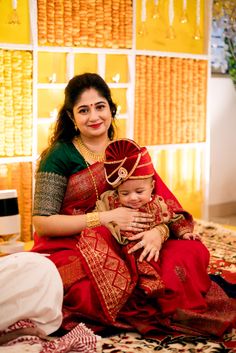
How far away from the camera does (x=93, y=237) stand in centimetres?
274

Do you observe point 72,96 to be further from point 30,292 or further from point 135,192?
point 30,292

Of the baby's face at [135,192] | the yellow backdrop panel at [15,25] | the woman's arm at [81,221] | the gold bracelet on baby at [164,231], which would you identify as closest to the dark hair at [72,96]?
the woman's arm at [81,221]

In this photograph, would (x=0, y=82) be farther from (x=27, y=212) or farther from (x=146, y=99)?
(x=146, y=99)

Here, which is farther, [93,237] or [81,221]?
[81,221]

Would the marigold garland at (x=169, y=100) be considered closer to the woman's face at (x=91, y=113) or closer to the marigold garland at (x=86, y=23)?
the marigold garland at (x=86, y=23)

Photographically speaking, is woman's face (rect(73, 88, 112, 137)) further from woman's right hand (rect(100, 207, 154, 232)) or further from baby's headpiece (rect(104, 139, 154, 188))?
woman's right hand (rect(100, 207, 154, 232))

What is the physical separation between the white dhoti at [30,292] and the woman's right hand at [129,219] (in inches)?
14.2

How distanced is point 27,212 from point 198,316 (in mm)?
2086

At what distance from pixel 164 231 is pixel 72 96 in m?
0.77

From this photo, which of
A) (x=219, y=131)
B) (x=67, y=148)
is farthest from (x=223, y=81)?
(x=67, y=148)

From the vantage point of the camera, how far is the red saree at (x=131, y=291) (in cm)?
262

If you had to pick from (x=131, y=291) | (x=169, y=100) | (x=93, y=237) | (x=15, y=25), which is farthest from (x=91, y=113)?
(x=169, y=100)

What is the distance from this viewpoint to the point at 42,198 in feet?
9.68

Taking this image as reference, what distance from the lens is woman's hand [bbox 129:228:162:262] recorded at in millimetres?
2716
